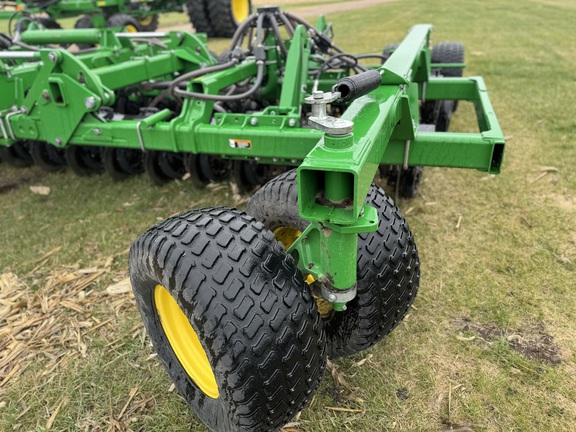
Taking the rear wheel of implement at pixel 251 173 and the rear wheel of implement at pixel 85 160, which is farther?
the rear wheel of implement at pixel 85 160

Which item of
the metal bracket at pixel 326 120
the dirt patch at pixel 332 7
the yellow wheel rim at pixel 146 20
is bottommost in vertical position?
the dirt patch at pixel 332 7

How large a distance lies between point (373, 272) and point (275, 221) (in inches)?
24.9

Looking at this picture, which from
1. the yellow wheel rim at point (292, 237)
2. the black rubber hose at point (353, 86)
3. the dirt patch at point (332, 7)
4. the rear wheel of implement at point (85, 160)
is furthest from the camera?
the dirt patch at point (332, 7)

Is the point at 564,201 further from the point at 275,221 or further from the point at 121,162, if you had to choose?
the point at 121,162

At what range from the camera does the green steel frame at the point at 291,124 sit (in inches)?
61.5

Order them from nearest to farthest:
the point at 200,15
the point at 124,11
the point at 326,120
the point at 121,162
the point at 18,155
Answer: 1. the point at 326,120
2. the point at 121,162
3. the point at 18,155
4. the point at 124,11
5. the point at 200,15

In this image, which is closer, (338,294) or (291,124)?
(338,294)

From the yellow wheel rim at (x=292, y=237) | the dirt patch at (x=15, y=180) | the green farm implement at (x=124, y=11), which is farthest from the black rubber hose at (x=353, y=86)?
the green farm implement at (x=124, y=11)

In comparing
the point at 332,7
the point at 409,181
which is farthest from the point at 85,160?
the point at 332,7

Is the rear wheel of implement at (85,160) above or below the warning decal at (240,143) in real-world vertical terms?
below

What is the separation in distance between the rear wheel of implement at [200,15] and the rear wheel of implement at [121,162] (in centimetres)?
750

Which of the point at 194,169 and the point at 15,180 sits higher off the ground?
the point at 194,169

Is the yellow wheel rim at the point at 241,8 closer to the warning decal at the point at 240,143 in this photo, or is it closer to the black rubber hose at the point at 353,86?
the warning decal at the point at 240,143

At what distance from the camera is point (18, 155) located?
16.8 feet
